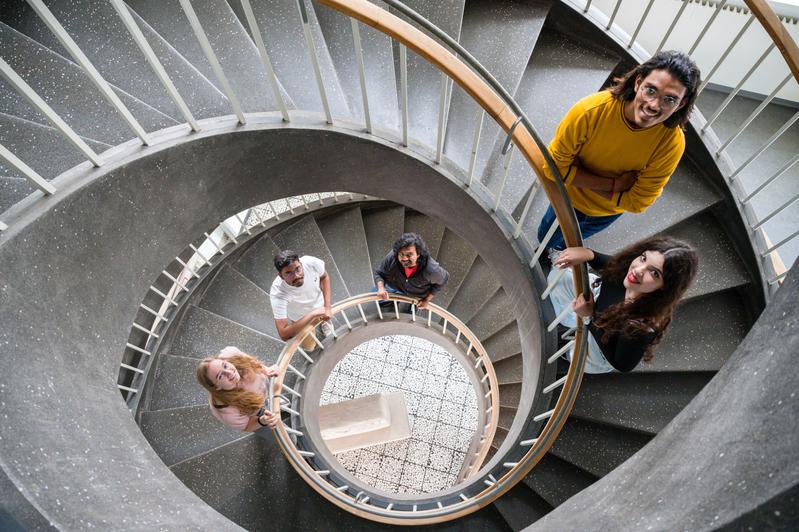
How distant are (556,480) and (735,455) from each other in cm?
308

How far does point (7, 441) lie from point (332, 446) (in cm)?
545

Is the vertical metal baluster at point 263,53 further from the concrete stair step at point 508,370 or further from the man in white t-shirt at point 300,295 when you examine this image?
the concrete stair step at point 508,370

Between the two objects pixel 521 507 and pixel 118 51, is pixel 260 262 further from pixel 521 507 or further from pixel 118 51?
pixel 521 507

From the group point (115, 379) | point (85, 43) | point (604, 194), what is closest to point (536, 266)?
point (604, 194)

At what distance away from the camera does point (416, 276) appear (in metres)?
4.51

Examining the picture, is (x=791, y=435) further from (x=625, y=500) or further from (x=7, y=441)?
(x=7, y=441)

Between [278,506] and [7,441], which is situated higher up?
[278,506]

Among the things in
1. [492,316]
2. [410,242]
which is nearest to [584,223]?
[410,242]

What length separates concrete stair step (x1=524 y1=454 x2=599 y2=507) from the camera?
4027 mm

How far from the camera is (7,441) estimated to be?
195 centimetres

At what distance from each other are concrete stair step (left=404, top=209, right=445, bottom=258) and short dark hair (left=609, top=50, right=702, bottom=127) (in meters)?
4.05

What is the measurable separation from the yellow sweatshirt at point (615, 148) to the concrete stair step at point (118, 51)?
2.27 meters

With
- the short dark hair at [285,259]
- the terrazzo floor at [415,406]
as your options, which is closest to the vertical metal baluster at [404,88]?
the short dark hair at [285,259]

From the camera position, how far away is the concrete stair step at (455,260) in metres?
6.46
